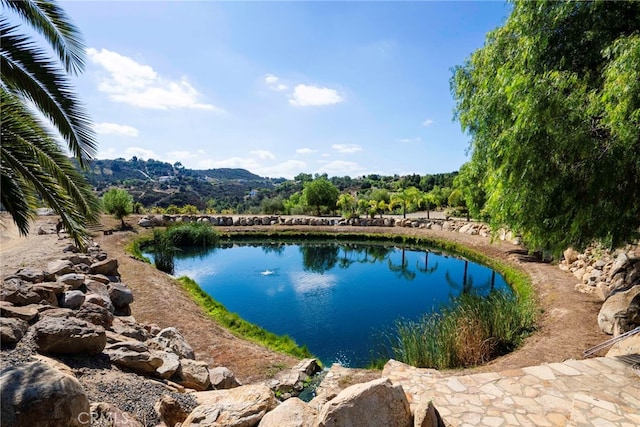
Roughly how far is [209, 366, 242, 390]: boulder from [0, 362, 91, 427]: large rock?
2.49m

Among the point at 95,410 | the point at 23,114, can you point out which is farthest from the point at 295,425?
the point at 23,114

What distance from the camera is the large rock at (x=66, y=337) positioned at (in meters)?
3.51

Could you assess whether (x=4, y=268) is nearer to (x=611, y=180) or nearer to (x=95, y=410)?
(x=95, y=410)

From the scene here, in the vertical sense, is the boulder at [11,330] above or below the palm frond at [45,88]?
below

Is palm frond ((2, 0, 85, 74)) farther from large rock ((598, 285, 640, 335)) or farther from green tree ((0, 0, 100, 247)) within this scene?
large rock ((598, 285, 640, 335))

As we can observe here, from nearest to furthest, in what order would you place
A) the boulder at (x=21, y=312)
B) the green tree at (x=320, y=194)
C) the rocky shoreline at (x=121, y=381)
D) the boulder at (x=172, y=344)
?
1. the rocky shoreline at (x=121, y=381)
2. the boulder at (x=21, y=312)
3. the boulder at (x=172, y=344)
4. the green tree at (x=320, y=194)

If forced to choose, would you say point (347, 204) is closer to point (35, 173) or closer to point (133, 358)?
point (133, 358)

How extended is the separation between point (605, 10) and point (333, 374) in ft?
23.7

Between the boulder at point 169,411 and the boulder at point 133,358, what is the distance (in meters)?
0.99

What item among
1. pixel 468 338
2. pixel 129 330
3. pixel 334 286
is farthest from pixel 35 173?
pixel 334 286

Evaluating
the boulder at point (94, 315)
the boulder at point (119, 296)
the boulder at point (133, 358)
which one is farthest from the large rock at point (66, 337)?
the boulder at point (119, 296)

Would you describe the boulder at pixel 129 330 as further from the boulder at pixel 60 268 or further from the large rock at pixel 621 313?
the large rock at pixel 621 313

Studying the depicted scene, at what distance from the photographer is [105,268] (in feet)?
29.5

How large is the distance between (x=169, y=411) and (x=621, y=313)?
796cm
